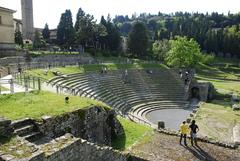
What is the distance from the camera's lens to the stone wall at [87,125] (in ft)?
40.2

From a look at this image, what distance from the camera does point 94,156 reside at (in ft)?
36.8

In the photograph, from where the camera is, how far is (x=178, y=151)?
45.6 feet

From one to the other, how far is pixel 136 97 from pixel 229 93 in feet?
49.3

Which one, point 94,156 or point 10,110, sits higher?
point 10,110

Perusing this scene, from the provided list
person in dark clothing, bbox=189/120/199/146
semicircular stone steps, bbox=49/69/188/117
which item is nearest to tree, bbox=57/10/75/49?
semicircular stone steps, bbox=49/69/188/117

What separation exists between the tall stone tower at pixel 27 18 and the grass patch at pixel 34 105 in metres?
61.5

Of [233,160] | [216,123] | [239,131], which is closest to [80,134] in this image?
[233,160]

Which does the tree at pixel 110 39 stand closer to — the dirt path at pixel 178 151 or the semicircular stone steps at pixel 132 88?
the semicircular stone steps at pixel 132 88

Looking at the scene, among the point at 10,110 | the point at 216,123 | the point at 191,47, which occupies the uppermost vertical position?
the point at 191,47

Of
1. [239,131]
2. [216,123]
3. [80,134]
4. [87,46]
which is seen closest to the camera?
[80,134]

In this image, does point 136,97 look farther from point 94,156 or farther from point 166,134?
point 94,156

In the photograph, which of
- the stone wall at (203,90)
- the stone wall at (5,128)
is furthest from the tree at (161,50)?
the stone wall at (5,128)

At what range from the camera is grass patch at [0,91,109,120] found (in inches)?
497

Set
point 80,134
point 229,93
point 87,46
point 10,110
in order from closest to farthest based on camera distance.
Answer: point 10,110
point 80,134
point 229,93
point 87,46
